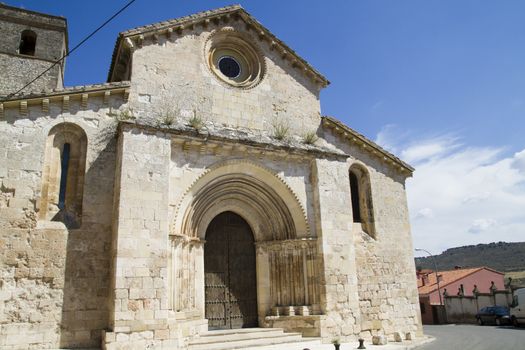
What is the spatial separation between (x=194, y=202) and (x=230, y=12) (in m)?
6.21

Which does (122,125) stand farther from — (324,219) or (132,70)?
(324,219)

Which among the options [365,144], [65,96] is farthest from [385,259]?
[65,96]

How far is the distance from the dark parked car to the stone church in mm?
11840

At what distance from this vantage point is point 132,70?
1096 centimetres

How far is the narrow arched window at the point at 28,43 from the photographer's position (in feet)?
46.8

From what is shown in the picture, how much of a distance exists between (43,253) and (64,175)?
1891 mm

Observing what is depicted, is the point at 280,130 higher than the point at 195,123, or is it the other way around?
the point at 280,130

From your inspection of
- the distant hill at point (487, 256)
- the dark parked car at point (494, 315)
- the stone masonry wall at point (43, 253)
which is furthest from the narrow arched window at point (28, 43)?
the distant hill at point (487, 256)

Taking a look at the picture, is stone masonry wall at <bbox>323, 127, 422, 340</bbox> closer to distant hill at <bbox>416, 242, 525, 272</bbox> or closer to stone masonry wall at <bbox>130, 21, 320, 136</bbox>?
stone masonry wall at <bbox>130, 21, 320, 136</bbox>

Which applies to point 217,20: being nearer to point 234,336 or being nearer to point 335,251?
point 335,251

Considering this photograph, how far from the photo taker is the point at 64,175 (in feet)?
32.3

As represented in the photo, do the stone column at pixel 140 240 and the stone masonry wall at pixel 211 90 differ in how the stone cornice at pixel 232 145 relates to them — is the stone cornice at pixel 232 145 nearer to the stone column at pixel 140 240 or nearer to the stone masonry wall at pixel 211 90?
the stone column at pixel 140 240

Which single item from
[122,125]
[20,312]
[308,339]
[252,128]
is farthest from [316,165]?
[20,312]

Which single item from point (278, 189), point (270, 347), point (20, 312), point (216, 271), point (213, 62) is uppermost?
point (213, 62)
